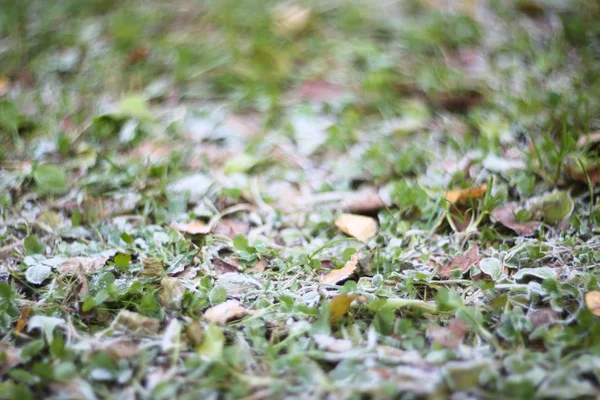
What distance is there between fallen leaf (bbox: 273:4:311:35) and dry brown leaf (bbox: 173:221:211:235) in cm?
126

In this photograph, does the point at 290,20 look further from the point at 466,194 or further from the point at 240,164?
the point at 466,194

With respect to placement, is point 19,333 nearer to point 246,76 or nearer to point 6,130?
point 6,130

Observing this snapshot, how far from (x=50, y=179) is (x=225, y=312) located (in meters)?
0.84

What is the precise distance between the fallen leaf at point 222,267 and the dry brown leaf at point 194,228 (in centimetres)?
10

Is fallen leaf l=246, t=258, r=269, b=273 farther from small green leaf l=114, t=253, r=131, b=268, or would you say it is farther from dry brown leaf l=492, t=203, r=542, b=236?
dry brown leaf l=492, t=203, r=542, b=236

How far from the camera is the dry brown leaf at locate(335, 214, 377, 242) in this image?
149 centimetres

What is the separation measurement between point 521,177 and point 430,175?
272mm

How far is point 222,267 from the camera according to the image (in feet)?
4.64

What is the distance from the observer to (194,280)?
4.37 ft

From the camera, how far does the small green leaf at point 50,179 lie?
65.5 inches

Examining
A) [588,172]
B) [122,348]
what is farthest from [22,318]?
[588,172]

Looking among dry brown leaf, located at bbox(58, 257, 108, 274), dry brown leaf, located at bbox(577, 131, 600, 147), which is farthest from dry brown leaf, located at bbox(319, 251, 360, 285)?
dry brown leaf, located at bbox(577, 131, 600, 147)

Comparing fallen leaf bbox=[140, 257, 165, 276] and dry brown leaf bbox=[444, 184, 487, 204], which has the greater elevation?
fallen leaf bbox=[140, 257, 165, 276]

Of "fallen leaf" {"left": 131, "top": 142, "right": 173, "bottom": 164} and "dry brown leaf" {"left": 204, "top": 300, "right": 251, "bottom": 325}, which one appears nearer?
"dry brown leaf" {"left": 204, "top": 300, "right": 251, "bottom": 325}
